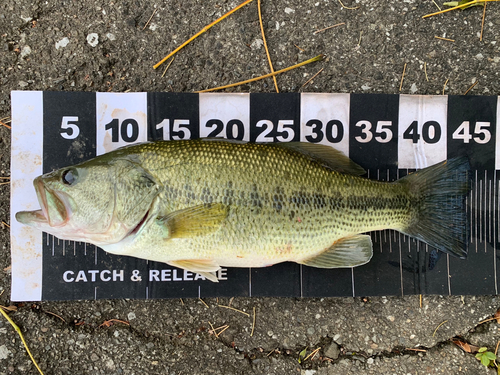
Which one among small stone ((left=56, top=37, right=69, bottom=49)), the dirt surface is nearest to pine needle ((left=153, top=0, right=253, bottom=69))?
the dirt surface

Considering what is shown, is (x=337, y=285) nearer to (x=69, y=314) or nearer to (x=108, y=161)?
(x=108, y=161)

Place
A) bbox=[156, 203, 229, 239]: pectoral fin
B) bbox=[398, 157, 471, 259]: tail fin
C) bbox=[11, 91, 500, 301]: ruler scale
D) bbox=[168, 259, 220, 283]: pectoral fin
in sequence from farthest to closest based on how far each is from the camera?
bbox=[11, 91, 500, 301]: ruler scale → bbox=[398, 157, 471, 259]: tail fin → bbox=[168, 259, 220, 283]: pectoral fin → bbox=[156, 203, 229, 239]: pectoral fin

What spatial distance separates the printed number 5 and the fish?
537 millimetres

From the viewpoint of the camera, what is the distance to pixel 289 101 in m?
2.54

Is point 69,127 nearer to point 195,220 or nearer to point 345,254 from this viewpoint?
point 195,220

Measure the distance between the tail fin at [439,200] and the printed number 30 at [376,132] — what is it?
39 cm

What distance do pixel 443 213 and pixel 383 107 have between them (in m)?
0.89

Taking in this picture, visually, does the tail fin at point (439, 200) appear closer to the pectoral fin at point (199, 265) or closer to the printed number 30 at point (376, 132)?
the printed number 30 at point (376, 132)

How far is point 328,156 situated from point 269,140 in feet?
1.56

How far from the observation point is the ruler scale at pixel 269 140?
2480 mm

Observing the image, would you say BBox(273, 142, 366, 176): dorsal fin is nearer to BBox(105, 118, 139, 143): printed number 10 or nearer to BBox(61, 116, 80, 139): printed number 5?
BBox(105, 118, 139, 143): printed number 10

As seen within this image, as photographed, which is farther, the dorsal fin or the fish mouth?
the dorsal fin

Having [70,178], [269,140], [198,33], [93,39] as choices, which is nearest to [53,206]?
[70,178]

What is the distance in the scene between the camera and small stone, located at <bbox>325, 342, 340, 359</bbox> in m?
2.55
